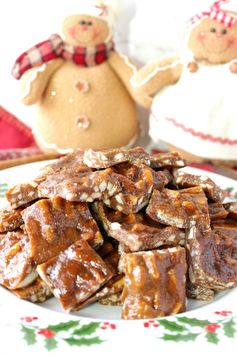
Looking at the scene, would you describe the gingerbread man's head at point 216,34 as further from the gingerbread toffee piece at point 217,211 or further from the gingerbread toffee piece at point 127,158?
the gingerbread toffee piece at point 217,211

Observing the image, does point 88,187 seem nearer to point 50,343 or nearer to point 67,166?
point 67,166

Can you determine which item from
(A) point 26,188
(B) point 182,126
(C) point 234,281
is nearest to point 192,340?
(C) point 234,281

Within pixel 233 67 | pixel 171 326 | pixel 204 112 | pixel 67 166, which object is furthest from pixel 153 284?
pixel 233 67

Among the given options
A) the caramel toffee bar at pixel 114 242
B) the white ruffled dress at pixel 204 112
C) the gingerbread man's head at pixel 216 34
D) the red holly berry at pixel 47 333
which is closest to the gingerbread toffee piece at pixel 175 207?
the caramel toffee bar at pixel 114 242

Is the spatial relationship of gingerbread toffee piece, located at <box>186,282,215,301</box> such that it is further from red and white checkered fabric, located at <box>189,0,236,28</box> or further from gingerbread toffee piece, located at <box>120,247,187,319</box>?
red and white checkered fabric, located at <box>189,0,236,28</box>

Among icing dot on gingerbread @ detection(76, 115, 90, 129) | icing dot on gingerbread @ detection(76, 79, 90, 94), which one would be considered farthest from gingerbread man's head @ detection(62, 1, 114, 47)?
icing dot on gingerbread @ detection(76, 115, 90, 129)

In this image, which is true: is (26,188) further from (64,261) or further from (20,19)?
(20,19)

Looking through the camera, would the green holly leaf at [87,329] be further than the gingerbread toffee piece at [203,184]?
No
